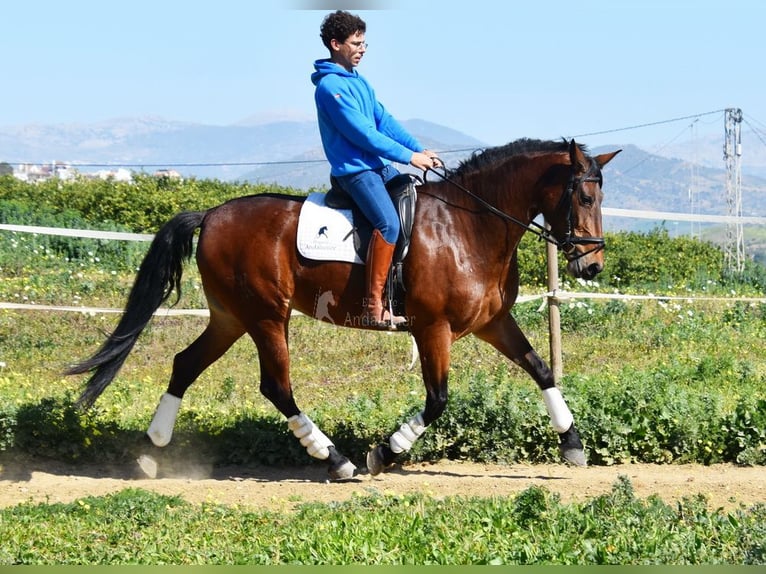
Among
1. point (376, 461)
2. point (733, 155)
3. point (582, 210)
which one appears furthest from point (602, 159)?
point (733, 155)

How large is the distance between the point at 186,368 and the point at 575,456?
3027 mm

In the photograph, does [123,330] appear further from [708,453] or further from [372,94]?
[708,453]

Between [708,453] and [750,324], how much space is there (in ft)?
19.5

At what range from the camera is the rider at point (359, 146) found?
7145mm

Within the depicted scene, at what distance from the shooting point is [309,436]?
296 inches

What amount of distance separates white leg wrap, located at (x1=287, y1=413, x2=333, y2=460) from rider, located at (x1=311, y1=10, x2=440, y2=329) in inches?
34.6

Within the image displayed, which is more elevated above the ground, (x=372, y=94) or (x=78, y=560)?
(x=372, y=94)

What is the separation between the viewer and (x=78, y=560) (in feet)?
16.4

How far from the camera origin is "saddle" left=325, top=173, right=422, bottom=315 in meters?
7.32

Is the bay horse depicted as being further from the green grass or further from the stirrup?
the green grass

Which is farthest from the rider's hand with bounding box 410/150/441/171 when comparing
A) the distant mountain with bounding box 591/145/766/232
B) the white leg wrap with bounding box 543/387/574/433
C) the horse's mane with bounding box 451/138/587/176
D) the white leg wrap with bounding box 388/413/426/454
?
the distant mountain with bounding box 591/145/766/232

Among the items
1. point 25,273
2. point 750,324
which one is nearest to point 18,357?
point 25,273

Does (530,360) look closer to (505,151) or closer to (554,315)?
(505,151)

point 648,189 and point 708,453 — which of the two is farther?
point 648,189
